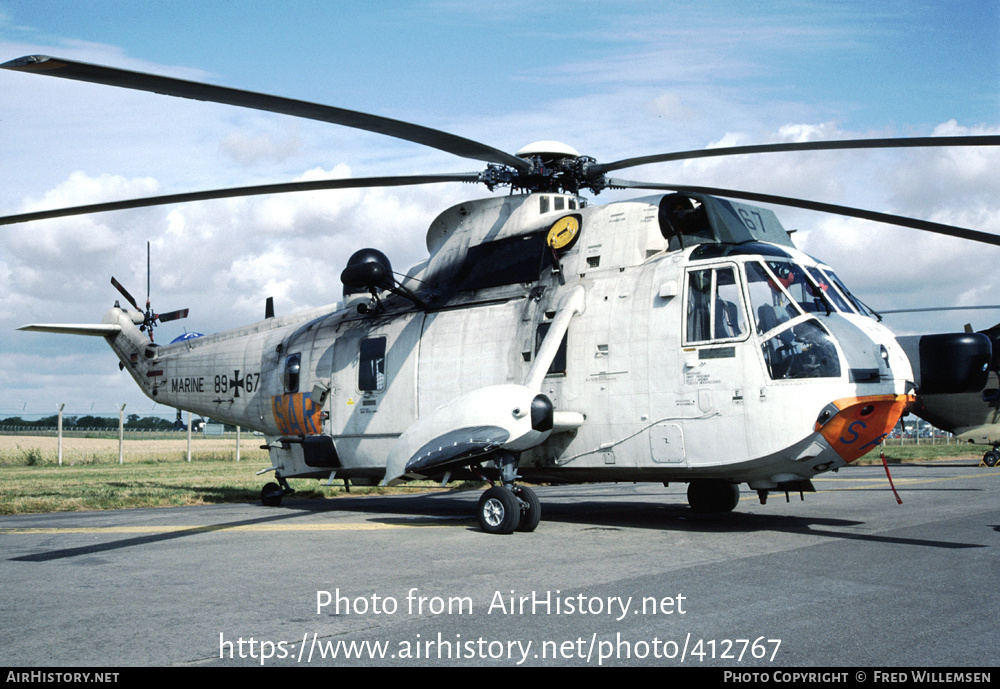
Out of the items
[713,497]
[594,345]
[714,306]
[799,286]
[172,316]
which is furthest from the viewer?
[172,316]

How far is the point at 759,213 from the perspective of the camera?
1164 centimetres

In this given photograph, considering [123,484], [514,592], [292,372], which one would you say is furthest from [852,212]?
[123,484]

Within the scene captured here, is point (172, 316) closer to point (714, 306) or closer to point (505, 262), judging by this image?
point (505, 262)

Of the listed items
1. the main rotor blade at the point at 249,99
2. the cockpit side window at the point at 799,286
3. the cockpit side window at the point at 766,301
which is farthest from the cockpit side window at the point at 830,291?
the main rotor blade at the point at 249,99

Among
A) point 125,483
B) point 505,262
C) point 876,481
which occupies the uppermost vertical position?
point 505,262

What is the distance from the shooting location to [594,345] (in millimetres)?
11312

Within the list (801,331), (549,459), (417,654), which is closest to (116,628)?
(417,654)

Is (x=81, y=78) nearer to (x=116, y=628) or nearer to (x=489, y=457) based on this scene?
(x=116, y=628)

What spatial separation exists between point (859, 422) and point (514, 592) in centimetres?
499

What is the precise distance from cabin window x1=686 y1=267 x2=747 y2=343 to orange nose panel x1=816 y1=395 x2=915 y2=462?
1424 millimetres

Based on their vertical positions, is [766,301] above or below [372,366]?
above

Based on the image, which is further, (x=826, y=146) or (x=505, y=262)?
(x=505, y=262)

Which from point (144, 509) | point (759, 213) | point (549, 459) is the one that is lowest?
point (144, 509)

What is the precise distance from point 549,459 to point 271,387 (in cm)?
654
